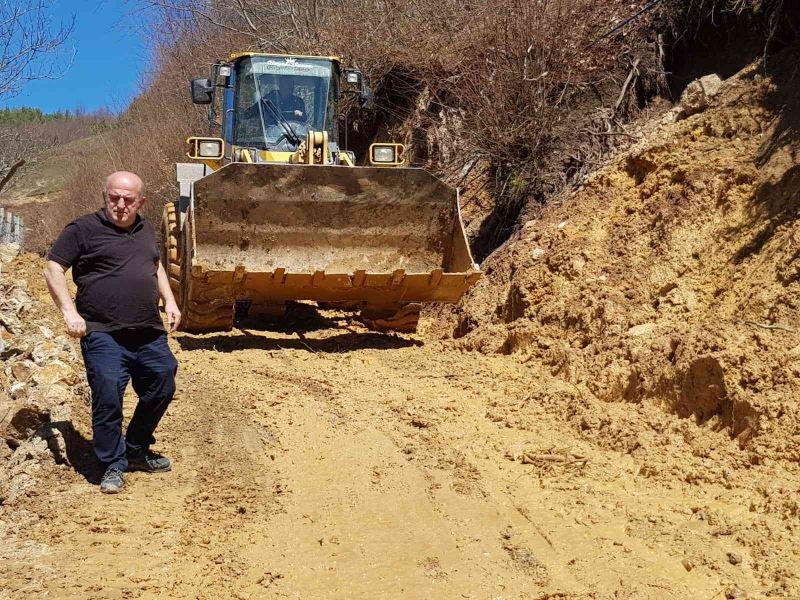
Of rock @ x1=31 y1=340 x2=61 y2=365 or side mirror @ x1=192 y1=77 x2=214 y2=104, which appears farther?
side mirror @ x1=192 y1=77 x2=214 y2=104

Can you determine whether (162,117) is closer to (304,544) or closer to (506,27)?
(506,27)

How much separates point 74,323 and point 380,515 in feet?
5.60

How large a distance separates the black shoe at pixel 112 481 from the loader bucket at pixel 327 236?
116 inches

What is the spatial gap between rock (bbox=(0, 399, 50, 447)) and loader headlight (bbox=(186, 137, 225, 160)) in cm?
442

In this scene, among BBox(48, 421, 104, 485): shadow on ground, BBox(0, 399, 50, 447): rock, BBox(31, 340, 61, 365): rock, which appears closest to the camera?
BBox(48, 421, 104, 485): shadow on ground

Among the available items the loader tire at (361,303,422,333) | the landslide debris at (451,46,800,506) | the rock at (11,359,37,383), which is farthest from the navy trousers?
the loader tire at (361,303,422,333)

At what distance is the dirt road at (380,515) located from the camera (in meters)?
3.63

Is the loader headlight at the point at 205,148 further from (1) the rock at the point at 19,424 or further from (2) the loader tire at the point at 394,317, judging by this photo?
(1) the rock at the point at 19,424

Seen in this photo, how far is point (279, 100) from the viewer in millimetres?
9305

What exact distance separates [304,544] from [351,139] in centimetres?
1370

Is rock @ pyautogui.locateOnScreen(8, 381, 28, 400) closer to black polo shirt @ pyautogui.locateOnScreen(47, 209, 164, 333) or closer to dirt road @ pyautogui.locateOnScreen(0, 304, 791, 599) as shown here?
dirt road @ pyautogui.locateOnScreen(0, 304, 791, 599)

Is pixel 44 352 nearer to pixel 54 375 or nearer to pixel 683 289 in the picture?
pixel 54 375

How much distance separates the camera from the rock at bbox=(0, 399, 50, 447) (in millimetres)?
4855

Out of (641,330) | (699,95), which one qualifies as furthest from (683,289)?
(699,95)
